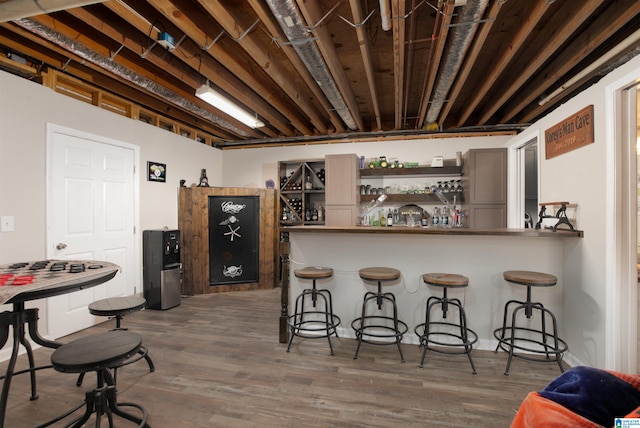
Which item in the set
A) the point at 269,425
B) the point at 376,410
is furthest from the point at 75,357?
the point at 376,410

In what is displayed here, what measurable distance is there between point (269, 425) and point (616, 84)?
333 cm

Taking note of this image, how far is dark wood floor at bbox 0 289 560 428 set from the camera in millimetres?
1838

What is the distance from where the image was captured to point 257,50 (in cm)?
269

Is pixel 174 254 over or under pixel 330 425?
over

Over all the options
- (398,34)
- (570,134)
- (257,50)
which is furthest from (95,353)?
(570,134)

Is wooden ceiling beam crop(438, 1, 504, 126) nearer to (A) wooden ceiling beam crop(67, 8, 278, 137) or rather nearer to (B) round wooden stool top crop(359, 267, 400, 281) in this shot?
(B) round wooden stool top crop(359, 267, 400, 281)

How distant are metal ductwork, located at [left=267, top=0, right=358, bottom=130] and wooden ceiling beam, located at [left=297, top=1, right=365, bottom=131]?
4cm

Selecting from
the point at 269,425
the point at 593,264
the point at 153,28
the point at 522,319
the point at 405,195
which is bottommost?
the point at 269,425

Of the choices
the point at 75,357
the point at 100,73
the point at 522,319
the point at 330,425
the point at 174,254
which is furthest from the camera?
the point at 174,254

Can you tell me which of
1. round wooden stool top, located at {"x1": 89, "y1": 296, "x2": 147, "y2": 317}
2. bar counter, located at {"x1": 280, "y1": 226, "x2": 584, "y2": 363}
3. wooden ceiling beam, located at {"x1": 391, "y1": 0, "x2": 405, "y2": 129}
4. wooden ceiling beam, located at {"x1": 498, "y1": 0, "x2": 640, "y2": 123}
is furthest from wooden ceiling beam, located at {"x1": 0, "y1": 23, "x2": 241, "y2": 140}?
wooden ceiling beam, located at {"x1": 498, "y1": 0, "x2": 640, "y2": 123}

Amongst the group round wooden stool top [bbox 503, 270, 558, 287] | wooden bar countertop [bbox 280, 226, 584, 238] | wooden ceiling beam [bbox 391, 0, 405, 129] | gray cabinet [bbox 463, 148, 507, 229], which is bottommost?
round wooden stool top [bbox 503, 270, 558, 287]

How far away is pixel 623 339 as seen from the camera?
2.04 metres

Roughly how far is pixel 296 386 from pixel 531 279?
203cm

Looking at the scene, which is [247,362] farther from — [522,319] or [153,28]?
[153,28]
